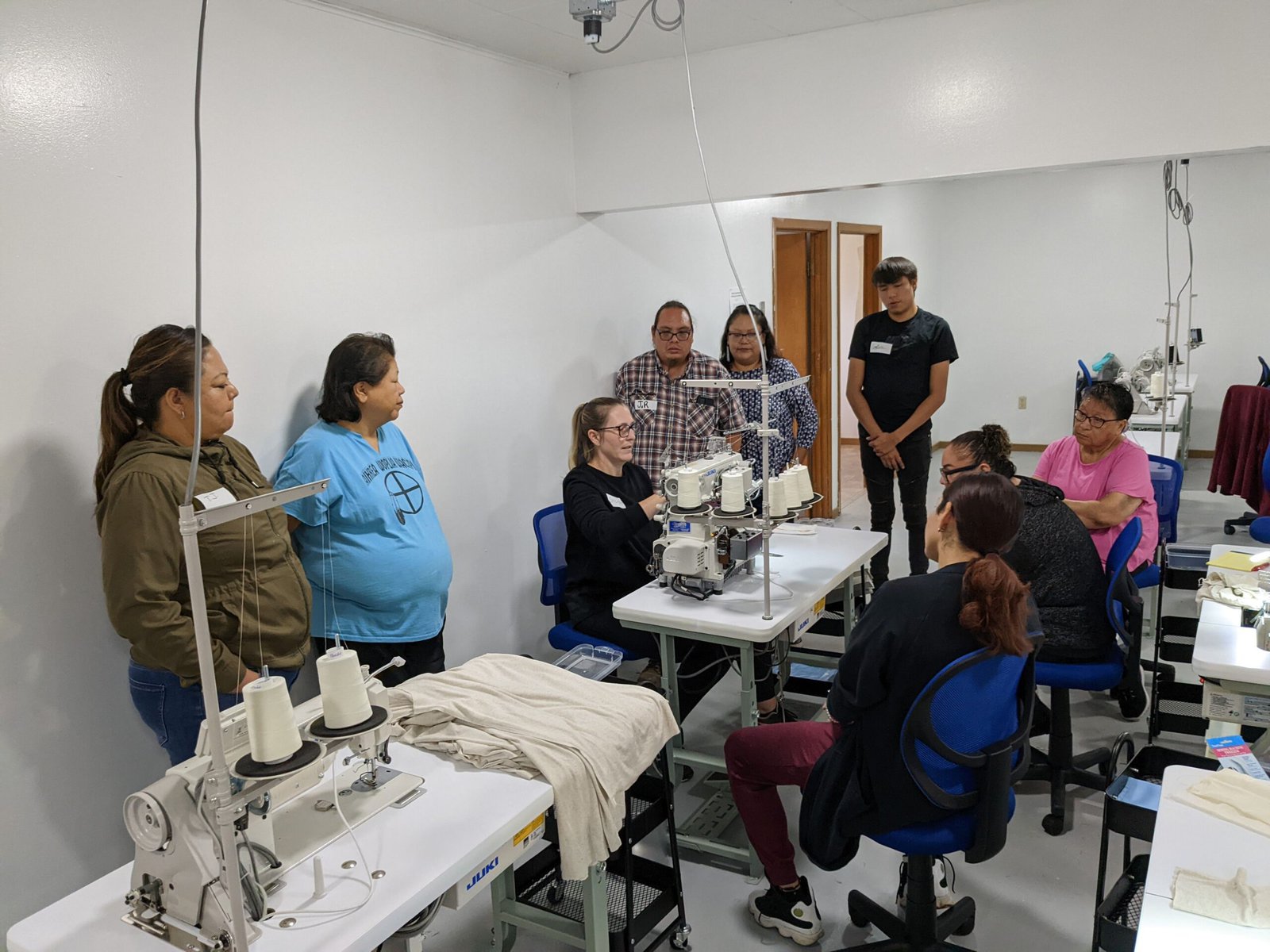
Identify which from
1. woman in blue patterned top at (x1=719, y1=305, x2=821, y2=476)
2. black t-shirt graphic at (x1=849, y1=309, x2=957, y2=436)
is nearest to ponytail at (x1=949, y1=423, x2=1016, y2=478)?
woman in blue patterned top at (x1=719, y1=305, x2=821, y2=476)

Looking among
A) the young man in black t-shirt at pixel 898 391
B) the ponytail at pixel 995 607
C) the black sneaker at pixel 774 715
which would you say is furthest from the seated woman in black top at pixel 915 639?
the young man in black t-shirt at pixel 898 391

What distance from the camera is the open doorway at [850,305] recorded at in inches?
263

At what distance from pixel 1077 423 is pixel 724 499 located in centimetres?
144

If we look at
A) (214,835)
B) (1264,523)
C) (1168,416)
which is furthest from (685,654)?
(1168,416)

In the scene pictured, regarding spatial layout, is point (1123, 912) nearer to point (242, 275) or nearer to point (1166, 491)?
point (1166, 491)

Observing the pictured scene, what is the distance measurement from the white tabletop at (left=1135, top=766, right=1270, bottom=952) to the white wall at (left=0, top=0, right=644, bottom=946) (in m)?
2.35

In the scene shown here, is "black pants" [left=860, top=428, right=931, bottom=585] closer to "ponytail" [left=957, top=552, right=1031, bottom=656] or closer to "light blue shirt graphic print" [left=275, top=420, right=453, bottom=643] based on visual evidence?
"light blue shirt graphic print" [left=275, top=420, right=453, bottom=643]

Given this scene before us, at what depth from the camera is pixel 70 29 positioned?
2.22 metres

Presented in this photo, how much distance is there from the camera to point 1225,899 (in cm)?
143

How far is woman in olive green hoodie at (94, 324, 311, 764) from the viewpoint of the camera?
201cm

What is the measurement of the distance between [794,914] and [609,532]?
3.97 ft

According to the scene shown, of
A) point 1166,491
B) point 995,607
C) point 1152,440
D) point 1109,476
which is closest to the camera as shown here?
point 995,607

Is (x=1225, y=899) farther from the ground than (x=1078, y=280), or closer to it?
closer to it

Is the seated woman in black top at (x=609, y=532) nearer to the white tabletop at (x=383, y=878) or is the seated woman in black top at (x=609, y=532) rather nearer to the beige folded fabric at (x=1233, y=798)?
the white tabletop at (x=383, y=878)
